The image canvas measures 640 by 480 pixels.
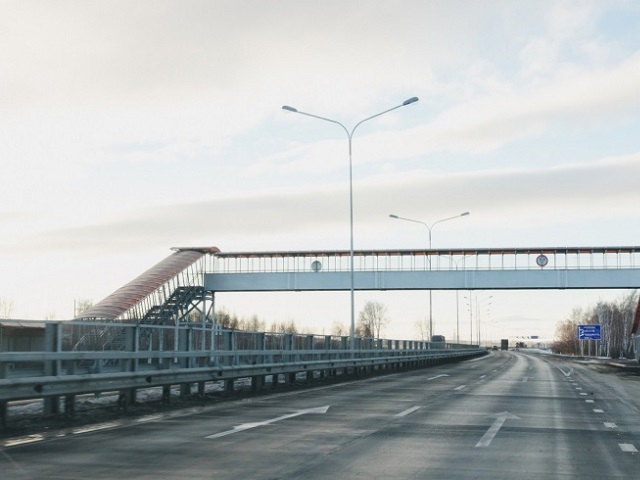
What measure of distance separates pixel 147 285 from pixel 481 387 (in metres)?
44.4

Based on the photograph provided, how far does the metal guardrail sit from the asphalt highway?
76 centimetres

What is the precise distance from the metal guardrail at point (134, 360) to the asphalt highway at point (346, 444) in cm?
76

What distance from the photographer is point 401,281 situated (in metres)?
67.1

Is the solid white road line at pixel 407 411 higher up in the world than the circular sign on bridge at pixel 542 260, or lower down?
lower down

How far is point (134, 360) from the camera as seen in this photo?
14211mm

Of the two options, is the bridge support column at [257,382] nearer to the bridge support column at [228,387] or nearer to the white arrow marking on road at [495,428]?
the bridge support column at [228,387]

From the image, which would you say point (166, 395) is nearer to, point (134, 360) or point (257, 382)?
point (134, 360)

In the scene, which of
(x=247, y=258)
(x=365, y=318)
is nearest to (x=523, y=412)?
(x=247, y=258)

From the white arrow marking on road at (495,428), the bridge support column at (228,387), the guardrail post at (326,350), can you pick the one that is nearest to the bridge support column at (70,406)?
the bridge support column at (228,387)

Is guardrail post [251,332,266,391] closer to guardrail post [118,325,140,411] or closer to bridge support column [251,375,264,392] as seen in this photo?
bridge support column [251,375,264,392]

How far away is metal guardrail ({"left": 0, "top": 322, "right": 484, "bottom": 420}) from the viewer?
11352 mm

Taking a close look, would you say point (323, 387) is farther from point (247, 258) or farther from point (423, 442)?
point (247, 258)

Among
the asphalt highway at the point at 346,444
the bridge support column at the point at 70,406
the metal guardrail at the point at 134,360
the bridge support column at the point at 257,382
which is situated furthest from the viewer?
the bridge support column at the point at 257,382

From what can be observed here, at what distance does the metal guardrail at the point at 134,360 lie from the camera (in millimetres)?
11352
